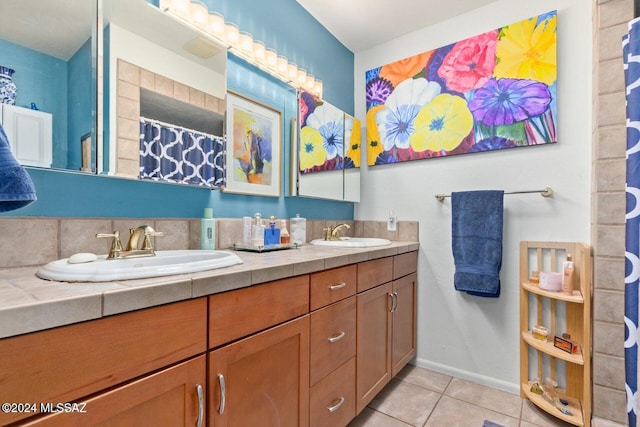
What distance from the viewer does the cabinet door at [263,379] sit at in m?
0.81

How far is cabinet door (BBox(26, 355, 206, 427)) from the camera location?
0.57 metres

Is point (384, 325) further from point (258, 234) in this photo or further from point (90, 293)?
point (90, 293)

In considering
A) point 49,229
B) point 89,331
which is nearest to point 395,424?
point 89,331

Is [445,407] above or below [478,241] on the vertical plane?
below

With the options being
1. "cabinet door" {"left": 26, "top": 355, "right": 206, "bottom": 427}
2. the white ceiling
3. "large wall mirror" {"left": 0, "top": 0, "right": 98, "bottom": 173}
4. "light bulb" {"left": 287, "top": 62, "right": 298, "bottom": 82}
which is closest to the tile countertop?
"cabinet door" {"left": 26, "top": 355, "right": 206, "bottom": 427}

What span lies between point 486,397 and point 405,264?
899 millimetres

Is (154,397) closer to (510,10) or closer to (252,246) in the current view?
(252,246)

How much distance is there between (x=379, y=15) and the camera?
2082mm

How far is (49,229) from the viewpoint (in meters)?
0.94

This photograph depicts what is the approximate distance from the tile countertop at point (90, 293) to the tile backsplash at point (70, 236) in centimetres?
6

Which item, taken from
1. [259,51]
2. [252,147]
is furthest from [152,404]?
[259,51]

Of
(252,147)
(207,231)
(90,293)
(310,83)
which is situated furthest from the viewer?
(310,83)

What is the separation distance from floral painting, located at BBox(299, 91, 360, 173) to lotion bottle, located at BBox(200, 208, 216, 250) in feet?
2.51

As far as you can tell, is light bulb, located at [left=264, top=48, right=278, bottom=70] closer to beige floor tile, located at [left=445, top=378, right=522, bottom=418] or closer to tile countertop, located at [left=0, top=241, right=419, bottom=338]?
tile countertop, located at [left=0, top=241, right=419, bottom=338]
